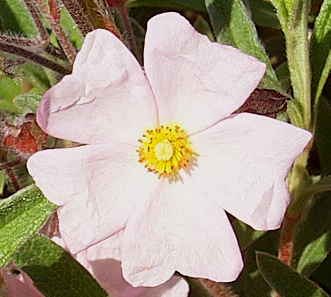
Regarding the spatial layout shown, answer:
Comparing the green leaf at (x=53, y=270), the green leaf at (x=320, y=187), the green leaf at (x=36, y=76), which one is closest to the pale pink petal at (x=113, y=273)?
the green leaf at (x=53, y=270)

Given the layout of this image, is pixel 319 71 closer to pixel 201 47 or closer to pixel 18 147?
pixel 201 47

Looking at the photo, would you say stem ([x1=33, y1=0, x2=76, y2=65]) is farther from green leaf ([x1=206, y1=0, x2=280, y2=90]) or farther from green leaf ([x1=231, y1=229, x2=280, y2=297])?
green leaf ([x1=231, y1=229, x2=280, y2=297])

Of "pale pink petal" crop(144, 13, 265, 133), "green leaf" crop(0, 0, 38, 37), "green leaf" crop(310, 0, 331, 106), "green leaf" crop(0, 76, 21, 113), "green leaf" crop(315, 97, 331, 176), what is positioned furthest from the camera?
"green leaf" crop(0, 76, 21, 113)

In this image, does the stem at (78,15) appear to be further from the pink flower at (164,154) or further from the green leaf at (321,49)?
the green leaf at (321,49)

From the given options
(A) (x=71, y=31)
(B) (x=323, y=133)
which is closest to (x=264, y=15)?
(B) (x=323, y=133)

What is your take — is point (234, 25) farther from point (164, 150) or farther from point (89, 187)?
point (89, 187)

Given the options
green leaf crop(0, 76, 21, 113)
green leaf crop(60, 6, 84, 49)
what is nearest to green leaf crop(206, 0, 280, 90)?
green leaf crop(60, 6, 84, 49)

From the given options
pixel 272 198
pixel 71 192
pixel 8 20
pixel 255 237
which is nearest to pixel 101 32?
pixel 71 192
